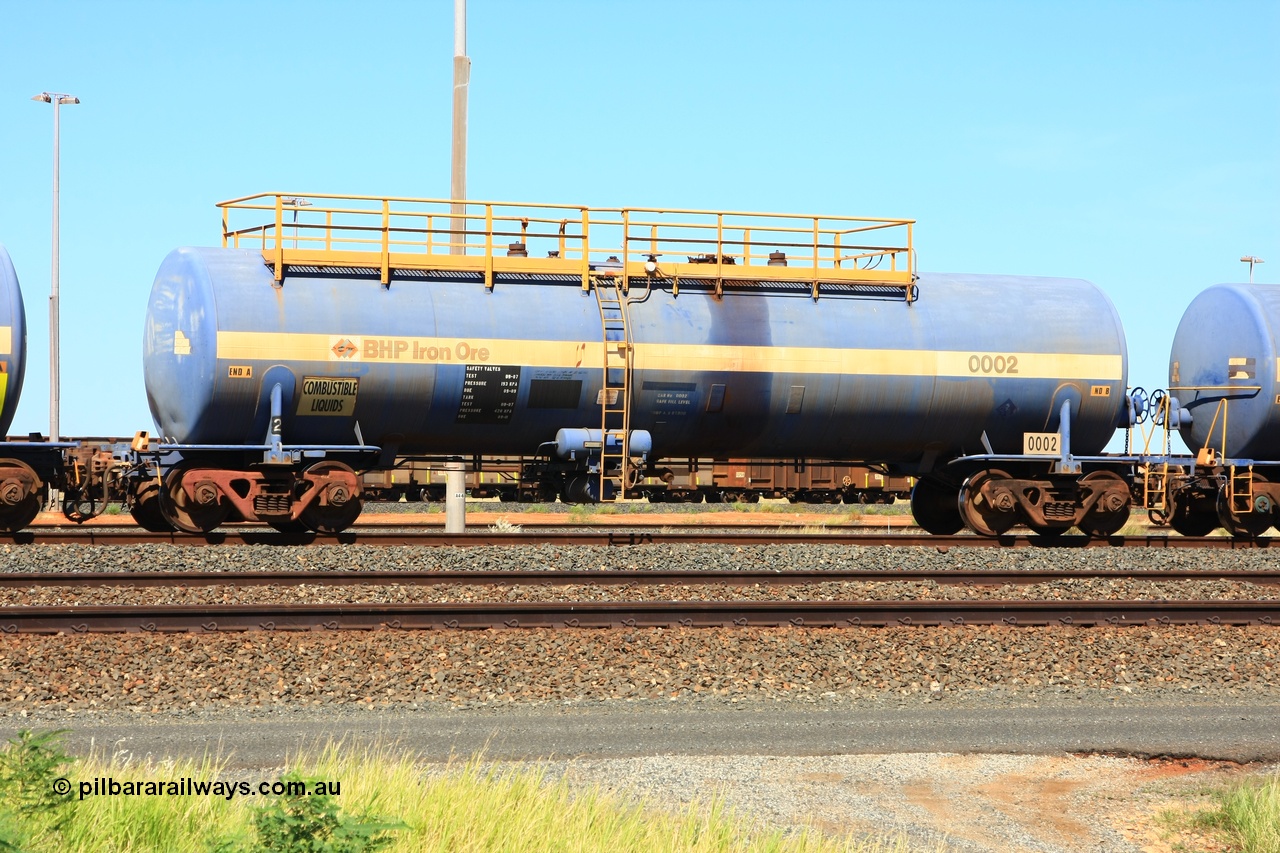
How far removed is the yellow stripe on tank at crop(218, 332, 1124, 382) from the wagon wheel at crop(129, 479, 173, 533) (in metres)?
2.62

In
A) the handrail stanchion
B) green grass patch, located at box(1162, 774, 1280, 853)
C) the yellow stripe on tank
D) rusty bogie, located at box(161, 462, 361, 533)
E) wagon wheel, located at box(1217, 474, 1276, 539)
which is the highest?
the handrail stanchion

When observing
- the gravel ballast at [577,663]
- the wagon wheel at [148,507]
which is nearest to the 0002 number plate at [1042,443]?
the gravel ballast at [577,663]

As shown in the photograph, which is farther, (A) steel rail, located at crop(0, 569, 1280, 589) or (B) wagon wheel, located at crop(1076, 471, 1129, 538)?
(B) wagon wheel, located at crop(1076, 471, 1129, 538)

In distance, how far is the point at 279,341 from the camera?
17.2 metres

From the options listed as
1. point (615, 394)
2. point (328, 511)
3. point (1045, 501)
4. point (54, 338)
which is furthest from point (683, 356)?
point (54, 338)

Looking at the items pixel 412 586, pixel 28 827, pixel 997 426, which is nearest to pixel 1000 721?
pixel 28 827

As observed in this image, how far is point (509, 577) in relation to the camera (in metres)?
14.1

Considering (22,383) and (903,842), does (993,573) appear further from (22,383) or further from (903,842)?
(22,383)

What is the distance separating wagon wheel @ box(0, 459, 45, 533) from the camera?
17516 millimetres

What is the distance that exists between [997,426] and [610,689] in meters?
11.6

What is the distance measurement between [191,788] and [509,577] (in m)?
7.64

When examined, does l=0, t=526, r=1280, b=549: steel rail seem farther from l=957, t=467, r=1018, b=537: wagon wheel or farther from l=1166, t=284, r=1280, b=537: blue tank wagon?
l=1166, t=284, r=1280, b=537: blue tank wagon

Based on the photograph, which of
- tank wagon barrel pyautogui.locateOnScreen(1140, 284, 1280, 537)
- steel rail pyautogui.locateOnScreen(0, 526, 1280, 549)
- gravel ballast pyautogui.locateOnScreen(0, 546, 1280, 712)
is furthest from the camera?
tank wagon barrel pyautogui.locateOnScreen(1140, 284, 1280, 537)

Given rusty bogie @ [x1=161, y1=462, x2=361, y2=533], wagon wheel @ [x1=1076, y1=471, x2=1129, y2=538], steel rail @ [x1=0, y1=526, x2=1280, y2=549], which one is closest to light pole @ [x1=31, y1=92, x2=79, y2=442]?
steel rail @ [x1=0, y1=526, x2=1280, y2=549]
